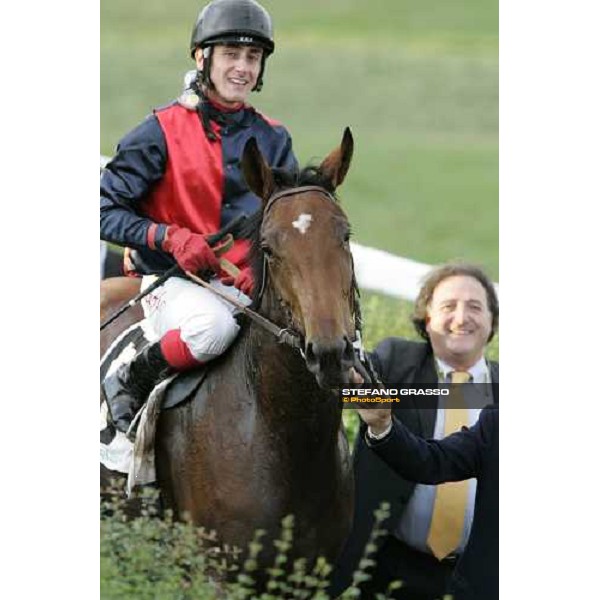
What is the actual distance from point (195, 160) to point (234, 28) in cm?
60

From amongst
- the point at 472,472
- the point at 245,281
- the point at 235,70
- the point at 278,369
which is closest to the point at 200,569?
the point at 278,369

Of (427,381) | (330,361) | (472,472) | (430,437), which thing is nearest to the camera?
(330,361)

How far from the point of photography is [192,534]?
8148 mm

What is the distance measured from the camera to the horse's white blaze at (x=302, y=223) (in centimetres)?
776

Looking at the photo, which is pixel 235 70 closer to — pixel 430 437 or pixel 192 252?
pixel 192 252

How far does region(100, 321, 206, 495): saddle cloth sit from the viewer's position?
8.51 meters

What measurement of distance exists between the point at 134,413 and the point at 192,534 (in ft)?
2.69

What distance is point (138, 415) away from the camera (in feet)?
28.4

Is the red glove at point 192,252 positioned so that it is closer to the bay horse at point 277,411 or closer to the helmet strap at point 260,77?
the bay horse at point 277,411

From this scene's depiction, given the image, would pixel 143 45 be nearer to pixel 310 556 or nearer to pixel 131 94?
pixel 131 94

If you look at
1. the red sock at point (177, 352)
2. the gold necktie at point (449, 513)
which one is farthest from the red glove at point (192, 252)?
the gold necktie at point (449, 513)

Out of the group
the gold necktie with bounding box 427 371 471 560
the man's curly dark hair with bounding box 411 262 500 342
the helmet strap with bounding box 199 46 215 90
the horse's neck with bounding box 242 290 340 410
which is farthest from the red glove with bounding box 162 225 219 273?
the gold necktie with bounding box 427 371 471 560
